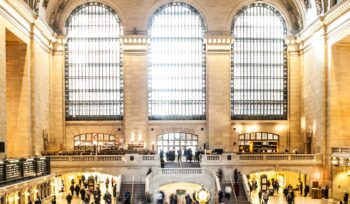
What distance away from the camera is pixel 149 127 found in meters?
46.7

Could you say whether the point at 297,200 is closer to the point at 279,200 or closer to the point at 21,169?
the point at 279,200

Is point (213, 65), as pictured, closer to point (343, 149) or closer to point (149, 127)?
point (149, 127)

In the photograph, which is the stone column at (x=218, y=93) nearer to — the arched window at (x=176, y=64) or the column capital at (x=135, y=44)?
the arched window at (x=176, y=64)

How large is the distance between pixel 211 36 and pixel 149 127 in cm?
895

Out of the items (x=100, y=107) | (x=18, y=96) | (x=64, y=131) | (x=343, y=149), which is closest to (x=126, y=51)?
(x=100, y=107)

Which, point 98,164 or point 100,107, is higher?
point 100,107

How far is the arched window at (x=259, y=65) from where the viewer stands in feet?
156

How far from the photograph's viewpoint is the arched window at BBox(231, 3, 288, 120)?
47.4m

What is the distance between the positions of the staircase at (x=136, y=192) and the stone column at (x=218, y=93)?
10.4 metres

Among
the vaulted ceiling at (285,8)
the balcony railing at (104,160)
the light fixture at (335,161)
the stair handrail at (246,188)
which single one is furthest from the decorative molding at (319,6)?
the balcony railing at (104,160)

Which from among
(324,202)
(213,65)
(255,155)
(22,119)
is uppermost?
(213,65)

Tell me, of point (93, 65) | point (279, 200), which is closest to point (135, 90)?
point (93, 65)

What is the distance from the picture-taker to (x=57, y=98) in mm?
46469

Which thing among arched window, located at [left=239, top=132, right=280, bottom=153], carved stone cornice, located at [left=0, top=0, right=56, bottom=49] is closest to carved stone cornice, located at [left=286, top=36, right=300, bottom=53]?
arched window, located at [left=239, top=132, right=280, bottom=153]
